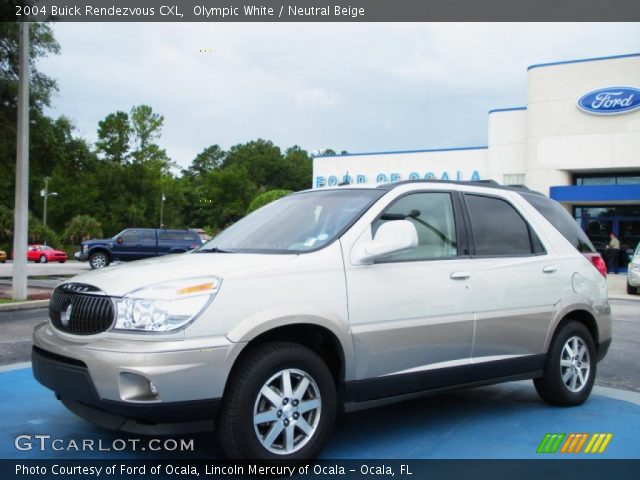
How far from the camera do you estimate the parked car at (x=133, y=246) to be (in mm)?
27688

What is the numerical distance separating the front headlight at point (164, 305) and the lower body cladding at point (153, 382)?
0.11m

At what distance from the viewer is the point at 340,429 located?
194 inches

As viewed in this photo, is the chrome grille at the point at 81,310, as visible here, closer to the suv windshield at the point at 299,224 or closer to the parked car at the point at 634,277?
the suv windshield at the point at 299,224

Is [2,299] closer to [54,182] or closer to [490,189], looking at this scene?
[490,189]

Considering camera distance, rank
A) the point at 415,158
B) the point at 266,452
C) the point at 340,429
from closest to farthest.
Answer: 1. the point at 266,452
2. the point at 340,429
3. the point at 415,158

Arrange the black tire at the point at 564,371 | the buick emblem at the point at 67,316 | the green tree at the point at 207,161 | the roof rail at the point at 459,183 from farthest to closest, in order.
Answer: the green tree at the point at 207,161 → the black tire at the point at 564,371 → the roof rail at the point at 459,183 → the buick emblem at the point at 67,316

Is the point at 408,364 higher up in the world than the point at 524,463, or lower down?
higher up

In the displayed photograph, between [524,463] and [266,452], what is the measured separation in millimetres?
1660

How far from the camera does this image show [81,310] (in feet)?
12.7

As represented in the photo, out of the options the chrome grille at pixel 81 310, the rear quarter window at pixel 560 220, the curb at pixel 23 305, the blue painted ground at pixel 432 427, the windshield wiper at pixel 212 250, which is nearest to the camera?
the chrome grille at pixel 81 310

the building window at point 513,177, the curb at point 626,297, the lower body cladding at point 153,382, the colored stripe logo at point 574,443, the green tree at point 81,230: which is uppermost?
the building window at point 513,177

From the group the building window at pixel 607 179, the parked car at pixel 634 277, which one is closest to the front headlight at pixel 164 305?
the parked car at pixel 634 277

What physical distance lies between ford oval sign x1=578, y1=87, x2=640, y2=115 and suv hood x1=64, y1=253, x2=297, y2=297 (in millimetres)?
30113
